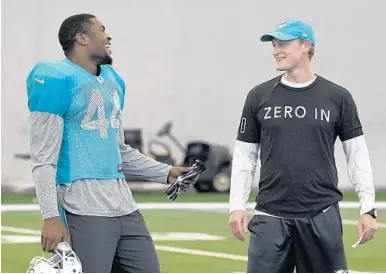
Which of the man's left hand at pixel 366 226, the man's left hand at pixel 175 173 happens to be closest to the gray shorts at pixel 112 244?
the man's left hand at pixel 175 173

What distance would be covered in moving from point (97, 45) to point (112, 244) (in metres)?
0.97

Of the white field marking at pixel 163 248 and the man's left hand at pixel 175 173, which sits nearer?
the man's left hand at pixel 175 173

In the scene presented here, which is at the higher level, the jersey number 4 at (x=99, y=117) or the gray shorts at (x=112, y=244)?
the jersey number 4 at (x=99, y=117)

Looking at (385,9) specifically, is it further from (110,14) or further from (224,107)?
(110,14)

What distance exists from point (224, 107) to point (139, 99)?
1746mm

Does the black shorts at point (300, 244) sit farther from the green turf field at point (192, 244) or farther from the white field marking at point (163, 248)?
the white field marking at point (163, 248)

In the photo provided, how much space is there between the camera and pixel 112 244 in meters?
5.30

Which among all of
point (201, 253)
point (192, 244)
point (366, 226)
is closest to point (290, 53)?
point (366, 226)

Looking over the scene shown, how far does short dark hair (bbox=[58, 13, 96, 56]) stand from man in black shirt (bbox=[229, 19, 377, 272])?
3.24 ft

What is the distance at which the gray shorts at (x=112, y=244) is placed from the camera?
524 cm

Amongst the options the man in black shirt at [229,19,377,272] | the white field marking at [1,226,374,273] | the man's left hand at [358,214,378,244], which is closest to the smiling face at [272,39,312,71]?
the man in black shirt at [229,19,377,272]

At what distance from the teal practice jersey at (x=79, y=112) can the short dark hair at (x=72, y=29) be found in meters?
0.10

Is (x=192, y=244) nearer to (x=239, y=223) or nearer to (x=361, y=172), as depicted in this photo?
(x=239, y=223)

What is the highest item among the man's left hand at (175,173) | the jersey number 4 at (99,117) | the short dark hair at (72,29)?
the short dark hair at (72,29)
